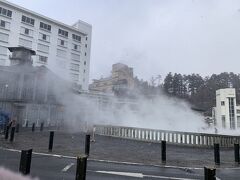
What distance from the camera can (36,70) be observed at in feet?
117

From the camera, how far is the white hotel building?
176 feet

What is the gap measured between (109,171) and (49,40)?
58.5 m

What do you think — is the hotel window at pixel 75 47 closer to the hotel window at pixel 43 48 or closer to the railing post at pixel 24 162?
the hotel window at pixel 43 48

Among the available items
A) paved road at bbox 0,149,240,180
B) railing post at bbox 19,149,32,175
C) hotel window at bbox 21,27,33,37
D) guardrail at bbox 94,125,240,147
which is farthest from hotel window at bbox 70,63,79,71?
railing post at bbox 19,149,32,175

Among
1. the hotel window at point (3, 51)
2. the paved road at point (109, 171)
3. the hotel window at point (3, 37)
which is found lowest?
the paved road at point (109, 171)

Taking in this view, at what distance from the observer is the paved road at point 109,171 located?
7273mm

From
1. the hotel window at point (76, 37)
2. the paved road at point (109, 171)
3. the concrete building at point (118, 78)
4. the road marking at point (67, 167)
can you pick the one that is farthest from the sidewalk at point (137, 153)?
the hotel window at point (76, 37)

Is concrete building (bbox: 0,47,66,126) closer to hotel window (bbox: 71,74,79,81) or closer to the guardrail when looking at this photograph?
the guardrail

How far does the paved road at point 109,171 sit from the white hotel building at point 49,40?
38378mm

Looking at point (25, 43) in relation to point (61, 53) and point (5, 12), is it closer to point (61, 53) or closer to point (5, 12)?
point (5, 12)

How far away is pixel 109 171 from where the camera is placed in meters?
8.05

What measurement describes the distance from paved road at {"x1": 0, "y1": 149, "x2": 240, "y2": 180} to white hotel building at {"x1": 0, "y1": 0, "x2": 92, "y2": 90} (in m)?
38.4

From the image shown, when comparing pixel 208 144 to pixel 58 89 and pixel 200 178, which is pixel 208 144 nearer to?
pixel 200 178

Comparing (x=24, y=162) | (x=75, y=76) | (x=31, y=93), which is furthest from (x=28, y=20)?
(x=24, y=162)
